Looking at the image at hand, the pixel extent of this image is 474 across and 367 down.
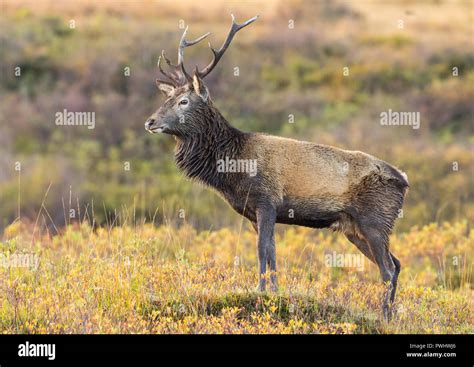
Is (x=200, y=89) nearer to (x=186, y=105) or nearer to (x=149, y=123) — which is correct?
(x=186, y=105)

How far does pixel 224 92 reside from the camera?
33781 millimetres

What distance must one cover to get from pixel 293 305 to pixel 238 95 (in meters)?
23.4

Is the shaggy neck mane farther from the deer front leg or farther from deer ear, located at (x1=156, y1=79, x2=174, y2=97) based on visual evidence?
the deer front leg

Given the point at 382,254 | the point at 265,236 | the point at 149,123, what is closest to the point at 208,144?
the point at 149,123

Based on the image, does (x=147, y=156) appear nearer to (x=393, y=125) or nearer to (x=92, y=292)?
(x=393, y=125)

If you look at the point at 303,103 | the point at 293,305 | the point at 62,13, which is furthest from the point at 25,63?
the point at 293,305

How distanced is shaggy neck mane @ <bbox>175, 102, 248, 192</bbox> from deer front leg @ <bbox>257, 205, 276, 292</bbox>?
3.03 ft

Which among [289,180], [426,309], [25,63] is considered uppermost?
[25,63]

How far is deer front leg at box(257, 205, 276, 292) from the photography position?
1166 centimetres

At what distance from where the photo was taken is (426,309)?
1209 cm

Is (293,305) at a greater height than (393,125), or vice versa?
(393,125)

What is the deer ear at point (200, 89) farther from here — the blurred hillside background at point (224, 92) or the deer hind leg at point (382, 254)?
the blurred hillside background at point (224, 92)

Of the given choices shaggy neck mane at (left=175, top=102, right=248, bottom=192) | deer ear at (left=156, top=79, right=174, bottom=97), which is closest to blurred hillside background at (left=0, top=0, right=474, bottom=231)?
deer ear at (left=156, top=79, right=174, bottom=97)

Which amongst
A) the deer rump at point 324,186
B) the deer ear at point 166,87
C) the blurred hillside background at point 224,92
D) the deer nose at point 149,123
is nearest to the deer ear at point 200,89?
the deer ear at point 166,87
